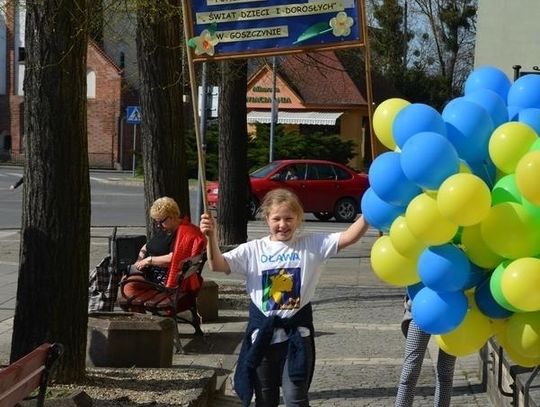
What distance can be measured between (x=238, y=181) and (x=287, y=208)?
11139 millimetres

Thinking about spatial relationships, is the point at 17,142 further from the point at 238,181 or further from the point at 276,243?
the point at 276,243

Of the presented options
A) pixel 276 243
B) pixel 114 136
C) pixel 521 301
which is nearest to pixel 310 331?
pixel 276 243

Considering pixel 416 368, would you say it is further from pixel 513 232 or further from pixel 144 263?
pixel 144 263

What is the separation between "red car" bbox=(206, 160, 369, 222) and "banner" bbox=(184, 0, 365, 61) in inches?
766

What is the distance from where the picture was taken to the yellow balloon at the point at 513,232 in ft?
12.1

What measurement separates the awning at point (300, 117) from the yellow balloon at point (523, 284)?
4553 centimetres

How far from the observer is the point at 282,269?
546cm

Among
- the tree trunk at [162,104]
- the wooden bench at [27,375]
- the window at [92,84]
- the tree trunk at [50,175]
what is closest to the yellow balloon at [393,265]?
the wooden bench at [27,375]

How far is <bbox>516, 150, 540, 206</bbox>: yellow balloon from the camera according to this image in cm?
356

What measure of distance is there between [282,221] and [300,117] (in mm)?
45035

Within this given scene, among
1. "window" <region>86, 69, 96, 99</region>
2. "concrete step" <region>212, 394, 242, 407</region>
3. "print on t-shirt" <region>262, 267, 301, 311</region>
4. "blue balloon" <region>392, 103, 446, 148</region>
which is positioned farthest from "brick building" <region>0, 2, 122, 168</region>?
"blue balloon" <region>392, 103, 446, 148</region>

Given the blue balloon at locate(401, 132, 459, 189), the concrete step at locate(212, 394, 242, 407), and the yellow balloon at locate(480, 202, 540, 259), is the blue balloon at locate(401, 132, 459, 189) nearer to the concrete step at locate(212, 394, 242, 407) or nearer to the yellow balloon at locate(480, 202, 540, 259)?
the yellow balloon at locate(480, 202, 540, 259)

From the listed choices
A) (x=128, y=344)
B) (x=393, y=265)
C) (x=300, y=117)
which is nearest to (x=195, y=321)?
(x=128, y=344)

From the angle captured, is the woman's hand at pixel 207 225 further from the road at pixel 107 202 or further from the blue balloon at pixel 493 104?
the road at pixel 107 202
